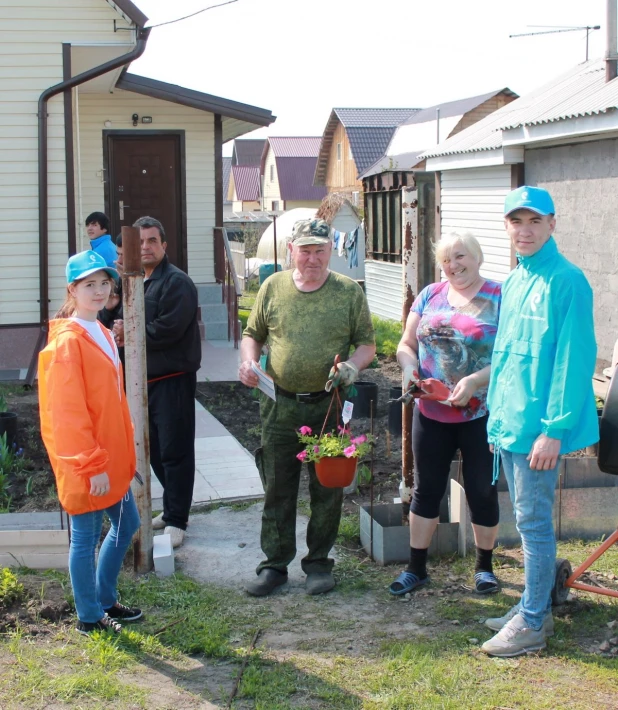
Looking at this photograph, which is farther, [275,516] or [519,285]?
[275,516]

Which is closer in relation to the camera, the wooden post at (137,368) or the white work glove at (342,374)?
the white work glove at (342,374)

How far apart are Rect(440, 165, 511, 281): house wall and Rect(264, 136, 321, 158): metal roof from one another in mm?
46111

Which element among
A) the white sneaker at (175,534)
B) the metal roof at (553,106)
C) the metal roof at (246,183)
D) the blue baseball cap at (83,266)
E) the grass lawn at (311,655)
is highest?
the metal roof at (246,183)

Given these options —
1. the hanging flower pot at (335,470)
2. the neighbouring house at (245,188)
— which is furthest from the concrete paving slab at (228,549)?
the neighbouring house at (245,188)

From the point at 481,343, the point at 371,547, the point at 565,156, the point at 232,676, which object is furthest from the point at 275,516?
the point at 565,156

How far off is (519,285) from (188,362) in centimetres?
216

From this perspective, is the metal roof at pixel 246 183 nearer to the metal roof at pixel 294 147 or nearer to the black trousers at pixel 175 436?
the metal roof at pixel 294 147

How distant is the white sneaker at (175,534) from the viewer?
507cm

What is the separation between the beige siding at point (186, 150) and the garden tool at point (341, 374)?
955 centimetres

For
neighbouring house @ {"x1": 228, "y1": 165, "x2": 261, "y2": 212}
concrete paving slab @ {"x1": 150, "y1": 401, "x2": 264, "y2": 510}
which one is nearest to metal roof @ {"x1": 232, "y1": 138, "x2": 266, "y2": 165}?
neighbouring house @ {"x1": 228, "y1": 165, "x2": 261, "y2": 212}

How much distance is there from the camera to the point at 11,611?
407cm

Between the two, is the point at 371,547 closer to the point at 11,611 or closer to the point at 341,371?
the point at 341,371

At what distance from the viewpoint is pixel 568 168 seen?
1077 cm

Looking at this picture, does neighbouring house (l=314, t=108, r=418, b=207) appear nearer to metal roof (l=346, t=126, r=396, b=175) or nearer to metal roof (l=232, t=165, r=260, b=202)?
metal roof (l=346, t=126, r=396, b=175)
